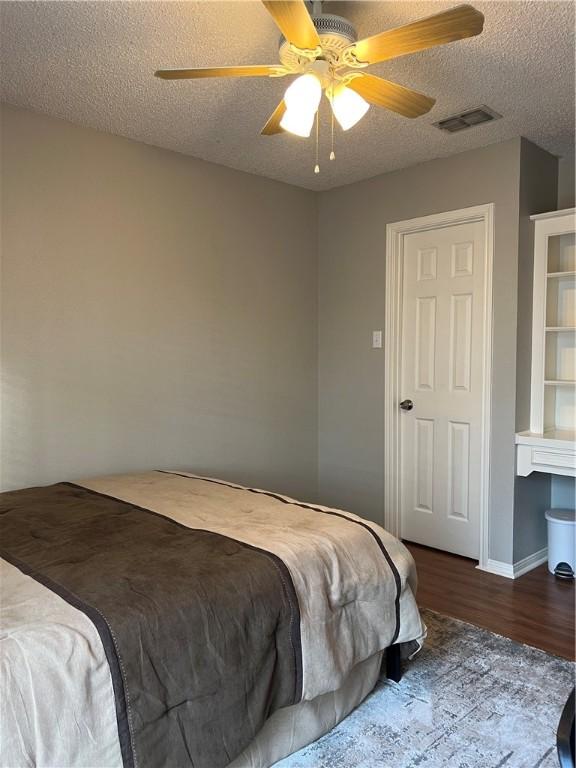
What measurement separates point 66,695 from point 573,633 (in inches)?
91.3

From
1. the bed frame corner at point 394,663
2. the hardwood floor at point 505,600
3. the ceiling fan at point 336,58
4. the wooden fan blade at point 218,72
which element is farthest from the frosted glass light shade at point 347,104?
the hardwood floor at point 505,600

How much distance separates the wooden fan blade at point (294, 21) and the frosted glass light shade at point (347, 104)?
25 centimetres

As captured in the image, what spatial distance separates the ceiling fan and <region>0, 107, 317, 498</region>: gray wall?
1.30 m

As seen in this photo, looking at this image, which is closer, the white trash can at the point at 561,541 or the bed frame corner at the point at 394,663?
the bed frame corner at the point at 394,663

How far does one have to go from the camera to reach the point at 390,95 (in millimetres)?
2064

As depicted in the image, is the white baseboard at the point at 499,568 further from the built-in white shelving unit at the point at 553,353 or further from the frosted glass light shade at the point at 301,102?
the frosted glass light shade at the point at 301,102

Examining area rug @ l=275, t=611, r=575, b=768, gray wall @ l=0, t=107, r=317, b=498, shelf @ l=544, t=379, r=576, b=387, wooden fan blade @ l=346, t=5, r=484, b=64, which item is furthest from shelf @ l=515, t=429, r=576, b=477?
wooden fan blade @ l=346, t=5, r=484, b=64

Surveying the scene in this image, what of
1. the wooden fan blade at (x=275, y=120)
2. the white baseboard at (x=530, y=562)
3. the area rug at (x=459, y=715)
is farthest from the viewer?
the white baseboard at (x=530, y=562)

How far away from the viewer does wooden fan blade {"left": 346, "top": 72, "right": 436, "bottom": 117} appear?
6.52 ft

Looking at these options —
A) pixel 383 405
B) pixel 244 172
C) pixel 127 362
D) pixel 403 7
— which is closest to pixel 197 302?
pixel 127 362

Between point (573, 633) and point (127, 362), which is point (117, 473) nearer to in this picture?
point (127, 362)

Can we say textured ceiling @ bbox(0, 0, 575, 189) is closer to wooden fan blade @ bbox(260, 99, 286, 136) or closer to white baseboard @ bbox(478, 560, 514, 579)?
wooden fan blade @ bbox(260, 99, 286, 136)

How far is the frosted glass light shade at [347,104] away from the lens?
2.01 m

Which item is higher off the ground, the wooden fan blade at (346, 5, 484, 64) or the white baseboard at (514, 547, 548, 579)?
the wooden fan blade at (346, 5, 484, 64)
